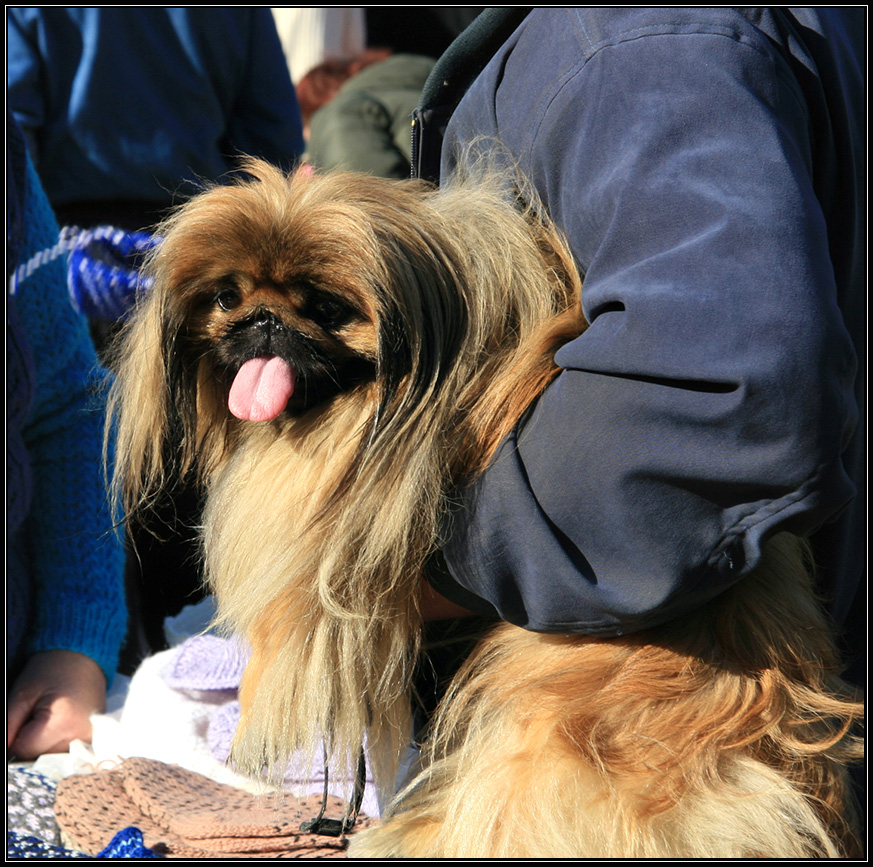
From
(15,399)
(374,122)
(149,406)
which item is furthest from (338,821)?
→ (374,122)

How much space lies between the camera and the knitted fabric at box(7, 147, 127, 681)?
1.84 m

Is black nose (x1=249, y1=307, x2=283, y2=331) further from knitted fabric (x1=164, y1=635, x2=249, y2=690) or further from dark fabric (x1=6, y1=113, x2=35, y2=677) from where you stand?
dark fabric (x1=6, y1=113, x2=35, y2=677)

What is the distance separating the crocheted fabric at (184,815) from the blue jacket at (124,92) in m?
1.33

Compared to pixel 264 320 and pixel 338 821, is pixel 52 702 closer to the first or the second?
pixel 338 821

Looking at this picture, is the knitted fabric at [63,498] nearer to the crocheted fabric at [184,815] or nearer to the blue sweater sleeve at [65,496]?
the blue sweater sleeve at [65,496]

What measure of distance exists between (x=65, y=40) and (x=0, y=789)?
1.73 m

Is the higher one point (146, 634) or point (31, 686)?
point (31, 686)

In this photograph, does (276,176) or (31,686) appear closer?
(276,176)

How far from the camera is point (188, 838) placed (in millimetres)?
1313

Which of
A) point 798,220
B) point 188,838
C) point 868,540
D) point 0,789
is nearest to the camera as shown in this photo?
point 798,220

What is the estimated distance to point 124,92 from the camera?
221 centimetres

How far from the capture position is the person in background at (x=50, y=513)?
5.72 ft

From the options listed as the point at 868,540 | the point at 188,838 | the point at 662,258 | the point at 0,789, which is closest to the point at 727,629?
the point at 868,540

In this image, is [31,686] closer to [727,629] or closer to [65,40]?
[727,629]
